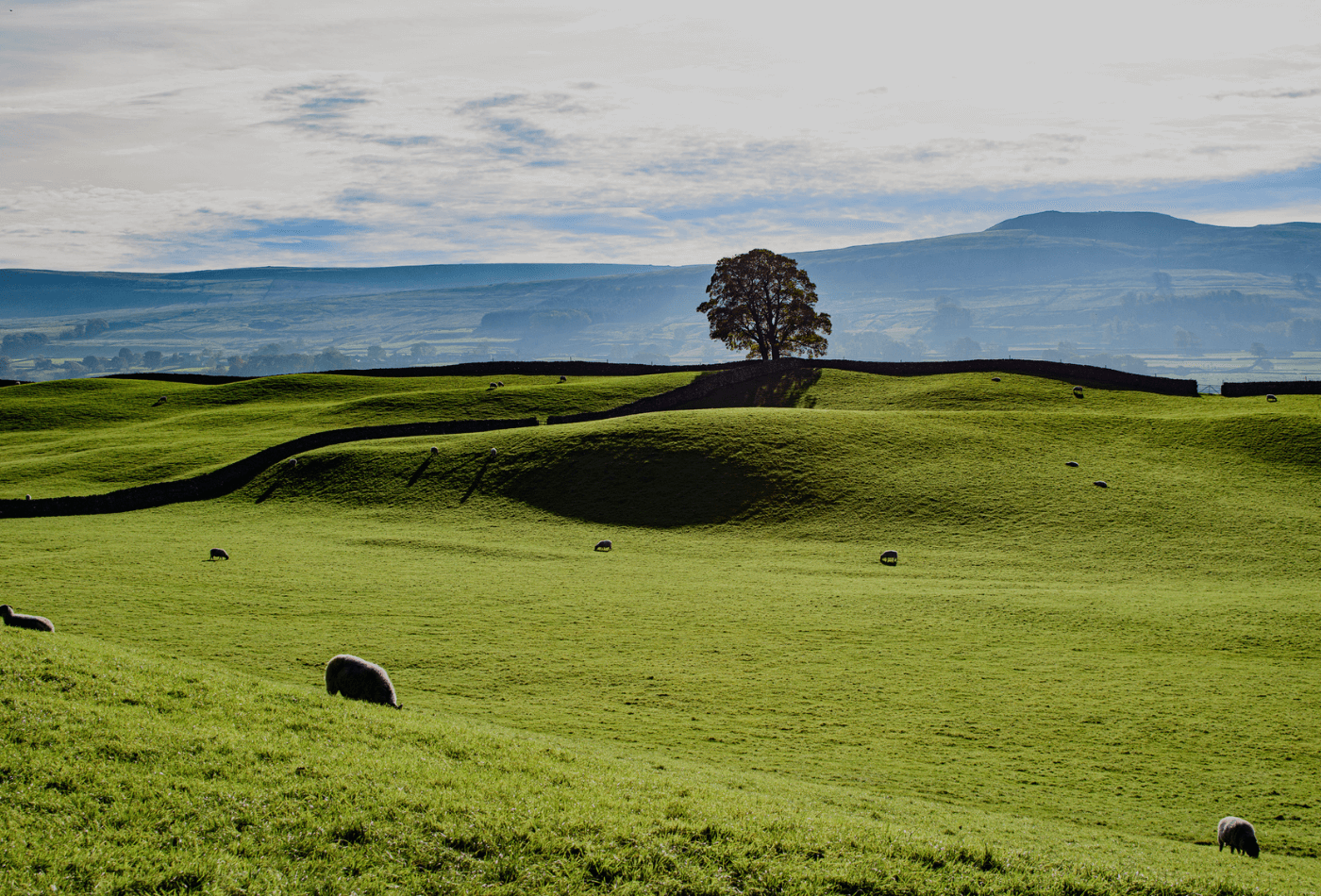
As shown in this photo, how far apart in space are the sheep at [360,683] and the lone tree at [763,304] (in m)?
72.6

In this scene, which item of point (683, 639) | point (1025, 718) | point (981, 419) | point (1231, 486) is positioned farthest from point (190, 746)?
point (981, 419)

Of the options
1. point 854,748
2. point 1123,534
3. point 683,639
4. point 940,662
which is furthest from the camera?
point 1123,534

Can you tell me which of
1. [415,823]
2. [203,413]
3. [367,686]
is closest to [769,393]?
[203,413]

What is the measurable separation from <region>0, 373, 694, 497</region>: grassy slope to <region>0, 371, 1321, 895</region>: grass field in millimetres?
1367

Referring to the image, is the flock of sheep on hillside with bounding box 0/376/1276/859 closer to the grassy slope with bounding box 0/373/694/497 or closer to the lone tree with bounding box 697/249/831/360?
the grassy slope with bounding box 0/373/694/497

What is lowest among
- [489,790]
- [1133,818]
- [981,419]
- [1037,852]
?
[1133,818]

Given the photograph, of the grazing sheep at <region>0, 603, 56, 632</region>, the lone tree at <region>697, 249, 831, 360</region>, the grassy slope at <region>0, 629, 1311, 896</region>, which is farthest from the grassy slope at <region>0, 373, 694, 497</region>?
the grassy slope at <region>0, 629, 1311, 896</region>

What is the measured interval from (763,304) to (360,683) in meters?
76.5

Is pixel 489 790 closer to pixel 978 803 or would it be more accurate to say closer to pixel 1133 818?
pixel 978 803

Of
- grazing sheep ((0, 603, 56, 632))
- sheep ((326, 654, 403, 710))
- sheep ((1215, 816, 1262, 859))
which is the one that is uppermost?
grazing sheep ((0, 603, 56, 632))

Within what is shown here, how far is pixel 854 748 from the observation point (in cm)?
1617

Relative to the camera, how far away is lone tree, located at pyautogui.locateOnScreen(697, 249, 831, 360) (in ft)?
281

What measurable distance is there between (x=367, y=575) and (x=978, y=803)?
77.8 feet

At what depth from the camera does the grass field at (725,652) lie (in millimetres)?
10031
